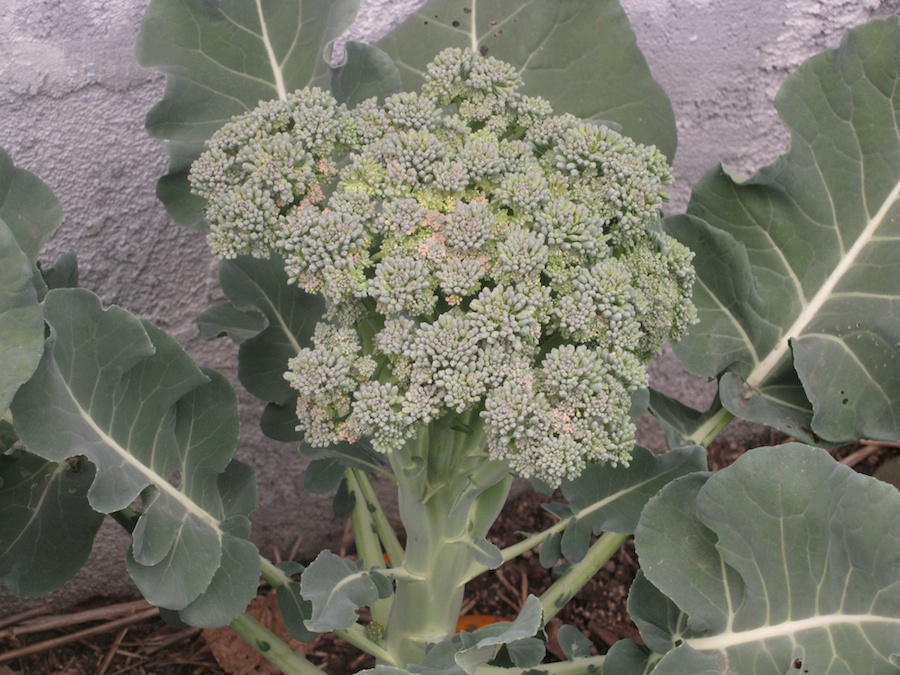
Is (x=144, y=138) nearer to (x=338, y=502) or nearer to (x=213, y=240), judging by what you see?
(x=213, y=240)

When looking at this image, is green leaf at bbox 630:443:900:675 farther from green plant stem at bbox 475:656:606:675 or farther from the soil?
the soil

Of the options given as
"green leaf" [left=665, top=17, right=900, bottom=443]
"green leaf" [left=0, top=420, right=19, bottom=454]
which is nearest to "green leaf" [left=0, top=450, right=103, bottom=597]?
"green leaf" [left=0, top=420, right=19, bottom=454]

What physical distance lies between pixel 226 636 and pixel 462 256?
35.7 inches

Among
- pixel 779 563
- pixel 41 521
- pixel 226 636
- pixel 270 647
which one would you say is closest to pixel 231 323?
pixel 41 521

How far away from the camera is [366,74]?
118 cm

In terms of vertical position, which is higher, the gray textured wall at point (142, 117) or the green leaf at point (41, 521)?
the gray textured wall at point (142, 117)

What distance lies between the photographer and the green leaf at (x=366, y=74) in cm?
117

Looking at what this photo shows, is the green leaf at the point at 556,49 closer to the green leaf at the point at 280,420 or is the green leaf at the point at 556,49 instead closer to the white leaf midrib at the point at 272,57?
the white leaf midrib at the point at 272,57

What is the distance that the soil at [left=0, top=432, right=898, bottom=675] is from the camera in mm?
1464

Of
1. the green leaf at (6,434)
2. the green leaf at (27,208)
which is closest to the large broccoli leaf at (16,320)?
the green leaf at (27,208)

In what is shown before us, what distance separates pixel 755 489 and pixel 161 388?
27.7 inches

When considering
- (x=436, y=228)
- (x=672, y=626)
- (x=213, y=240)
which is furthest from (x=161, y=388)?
(x=672, y=626)

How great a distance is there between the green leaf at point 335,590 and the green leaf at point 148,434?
10cm

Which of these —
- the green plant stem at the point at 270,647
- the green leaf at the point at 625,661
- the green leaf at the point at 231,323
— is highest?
the green leaf at the point at 231,323
